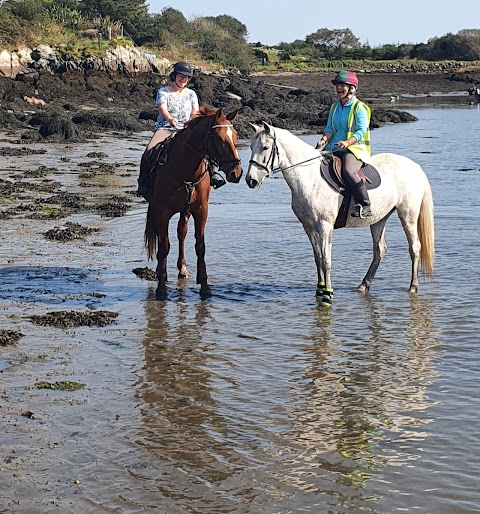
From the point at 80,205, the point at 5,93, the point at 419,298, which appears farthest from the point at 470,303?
the point at 5,93

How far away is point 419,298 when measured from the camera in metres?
9.81

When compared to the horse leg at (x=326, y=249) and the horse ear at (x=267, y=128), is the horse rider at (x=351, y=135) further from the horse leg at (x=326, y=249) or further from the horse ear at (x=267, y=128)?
the horse ear at (x=267, y=128)

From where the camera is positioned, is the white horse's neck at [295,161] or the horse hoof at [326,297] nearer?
the white horse's neck at [295,161]

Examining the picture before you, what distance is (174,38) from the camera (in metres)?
69.1

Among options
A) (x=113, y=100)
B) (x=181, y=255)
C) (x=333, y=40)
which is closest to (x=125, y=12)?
(x=113, y=100)

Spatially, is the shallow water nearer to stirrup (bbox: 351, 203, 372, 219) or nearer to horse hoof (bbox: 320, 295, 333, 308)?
horse hoof (bbox: 320, 295, 333, 308)

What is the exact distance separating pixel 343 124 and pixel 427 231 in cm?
175

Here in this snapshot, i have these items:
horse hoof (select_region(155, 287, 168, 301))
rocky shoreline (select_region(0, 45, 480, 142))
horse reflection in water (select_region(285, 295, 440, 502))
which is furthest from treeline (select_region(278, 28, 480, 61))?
horse reflection in water (select_region(285, 295, 440, 502))

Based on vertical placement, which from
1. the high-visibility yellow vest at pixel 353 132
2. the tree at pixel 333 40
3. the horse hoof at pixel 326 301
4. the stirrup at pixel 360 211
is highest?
the tree at pixel 333 40

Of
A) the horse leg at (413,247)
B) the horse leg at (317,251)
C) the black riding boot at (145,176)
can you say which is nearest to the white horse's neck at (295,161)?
the horse leg at (317,251)

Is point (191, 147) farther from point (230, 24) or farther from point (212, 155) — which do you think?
point (230, 24)

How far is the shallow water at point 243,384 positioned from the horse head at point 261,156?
58.3 inches

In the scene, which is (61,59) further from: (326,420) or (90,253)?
(326,420)

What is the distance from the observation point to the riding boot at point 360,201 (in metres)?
9.29
